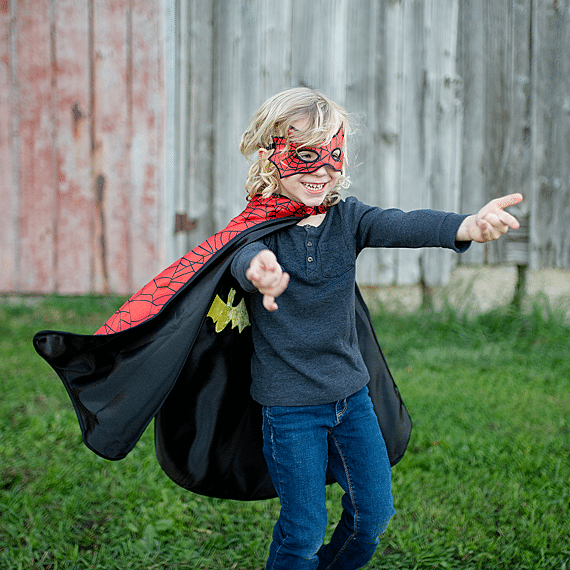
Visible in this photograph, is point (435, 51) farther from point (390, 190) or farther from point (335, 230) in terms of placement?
point (335, 230)

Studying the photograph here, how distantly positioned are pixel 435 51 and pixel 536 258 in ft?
6.50

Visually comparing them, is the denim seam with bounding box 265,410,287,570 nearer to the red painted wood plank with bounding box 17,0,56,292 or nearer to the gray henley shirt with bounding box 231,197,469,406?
the gray henley shirt with bounding box 231,197,469,406

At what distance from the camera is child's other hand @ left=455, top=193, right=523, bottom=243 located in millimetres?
1579

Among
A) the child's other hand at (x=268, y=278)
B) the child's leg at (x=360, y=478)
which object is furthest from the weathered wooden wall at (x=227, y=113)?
the child's other hand at (x=268, y=278)

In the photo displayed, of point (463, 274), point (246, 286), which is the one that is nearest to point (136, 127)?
point (463, 274)

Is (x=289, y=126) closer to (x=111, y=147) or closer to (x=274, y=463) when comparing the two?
(x=274, y=463)

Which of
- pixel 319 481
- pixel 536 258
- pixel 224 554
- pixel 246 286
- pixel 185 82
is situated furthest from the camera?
pixel 536 258

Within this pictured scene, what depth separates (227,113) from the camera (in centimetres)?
464

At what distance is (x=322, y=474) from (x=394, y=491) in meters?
0.97

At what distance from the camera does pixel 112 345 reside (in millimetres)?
1831

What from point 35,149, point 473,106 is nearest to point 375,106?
point 473,106

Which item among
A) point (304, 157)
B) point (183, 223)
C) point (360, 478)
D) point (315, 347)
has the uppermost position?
point (304, 157)

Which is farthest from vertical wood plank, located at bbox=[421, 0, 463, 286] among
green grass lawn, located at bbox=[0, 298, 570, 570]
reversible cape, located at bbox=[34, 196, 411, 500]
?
reversible cape, located at bbox=[34, 196, 411, 500]

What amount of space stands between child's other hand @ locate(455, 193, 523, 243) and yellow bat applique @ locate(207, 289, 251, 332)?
778mm
